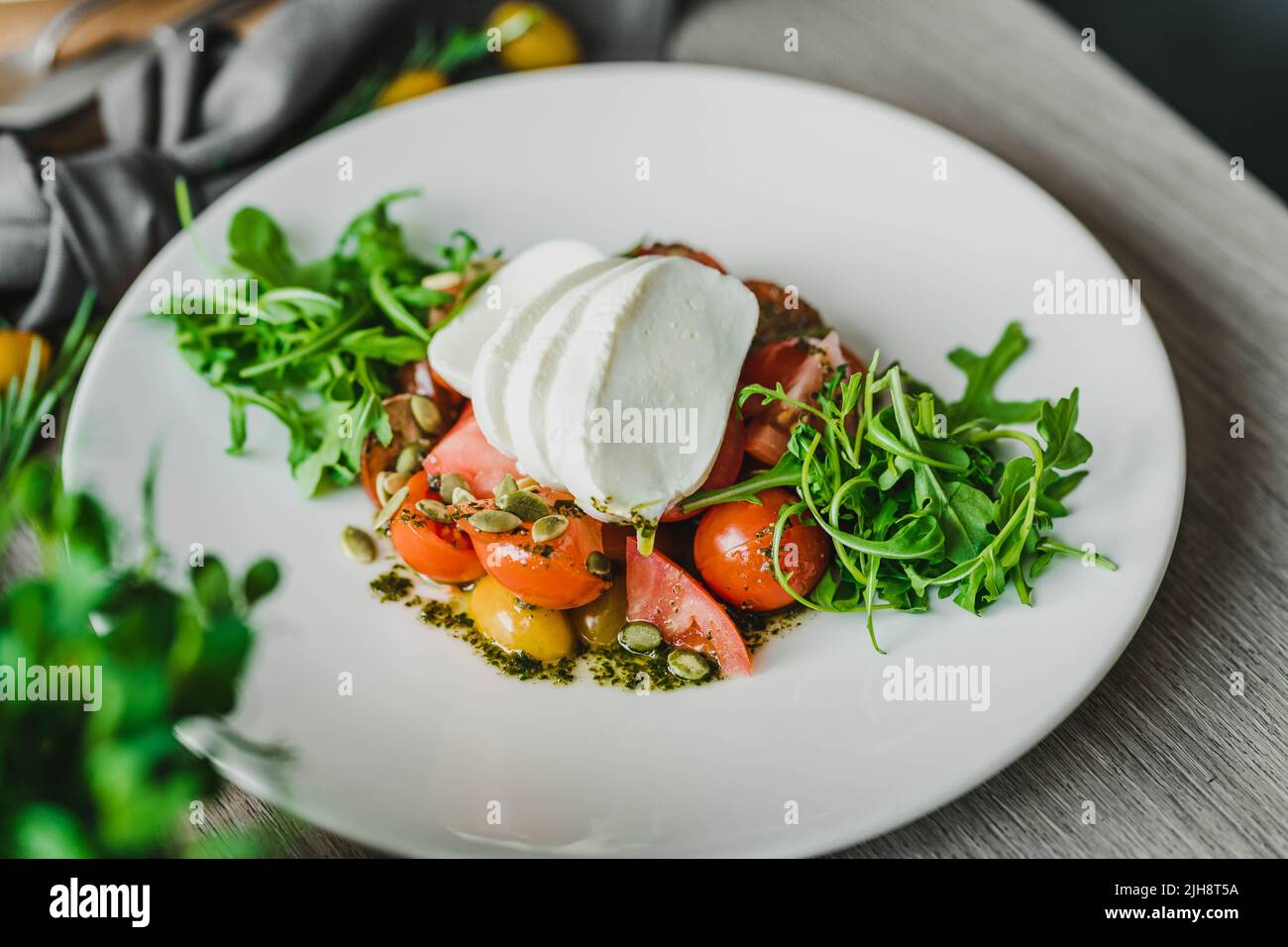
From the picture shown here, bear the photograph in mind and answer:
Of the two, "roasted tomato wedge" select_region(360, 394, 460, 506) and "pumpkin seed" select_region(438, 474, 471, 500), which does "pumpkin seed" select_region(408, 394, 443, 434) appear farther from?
"pumpkin seed" select_region(438, 474, 471, 500)

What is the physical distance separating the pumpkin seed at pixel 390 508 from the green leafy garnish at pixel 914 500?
50 centimetres

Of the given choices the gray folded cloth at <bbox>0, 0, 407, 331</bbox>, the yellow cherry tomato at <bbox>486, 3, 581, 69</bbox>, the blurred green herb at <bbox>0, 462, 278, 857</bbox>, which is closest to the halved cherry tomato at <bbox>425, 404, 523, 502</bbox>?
the gray folded cloth at <bbox>0, 0, 407, 331</bbox>

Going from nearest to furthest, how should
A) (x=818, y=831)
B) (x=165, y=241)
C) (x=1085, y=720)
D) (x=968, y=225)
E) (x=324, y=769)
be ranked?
(x=818, y=831)
(x=324, y=769)
(x=1085, y=720)
(x=968, y=225)
(x=165, y=241)

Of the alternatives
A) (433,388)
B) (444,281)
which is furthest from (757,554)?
(444,281)

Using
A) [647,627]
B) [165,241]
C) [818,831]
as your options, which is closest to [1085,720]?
[818,831]

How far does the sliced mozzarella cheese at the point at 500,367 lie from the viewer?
177 cm

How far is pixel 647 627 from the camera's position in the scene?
176 centimetres

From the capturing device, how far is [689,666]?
66.7 inches

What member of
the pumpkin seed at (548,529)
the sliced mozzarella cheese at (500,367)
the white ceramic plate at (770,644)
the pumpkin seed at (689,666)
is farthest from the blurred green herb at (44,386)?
the pumpkin seed at (689,666)

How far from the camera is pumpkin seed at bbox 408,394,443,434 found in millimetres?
2008

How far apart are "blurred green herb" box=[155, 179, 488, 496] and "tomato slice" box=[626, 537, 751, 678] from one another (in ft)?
1.82
